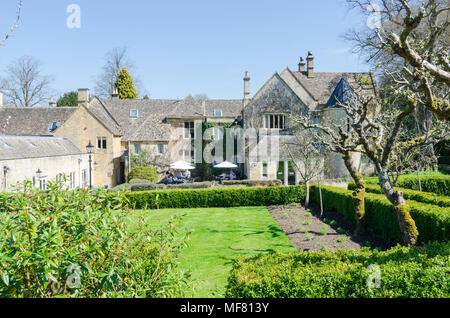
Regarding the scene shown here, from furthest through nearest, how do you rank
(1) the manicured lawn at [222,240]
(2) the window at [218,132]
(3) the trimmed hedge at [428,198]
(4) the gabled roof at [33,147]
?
(2) the window at [218,132]
(4) the gabled roof at [33,147]
(3) the trimmed hedge at [428,198]
(1) the manicured lawn at [222,240]

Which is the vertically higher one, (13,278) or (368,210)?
(13,278)

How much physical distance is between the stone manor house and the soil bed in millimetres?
13354

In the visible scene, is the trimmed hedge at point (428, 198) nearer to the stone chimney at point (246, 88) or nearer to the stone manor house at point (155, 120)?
the stone manor house at point (155, 120)

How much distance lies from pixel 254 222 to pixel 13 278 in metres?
14.6

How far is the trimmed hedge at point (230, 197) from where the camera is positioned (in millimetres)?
23625

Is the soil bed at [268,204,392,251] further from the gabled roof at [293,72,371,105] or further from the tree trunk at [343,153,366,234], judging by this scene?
the gabled roof at [293,72,371,105]

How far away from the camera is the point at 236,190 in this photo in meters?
23.8

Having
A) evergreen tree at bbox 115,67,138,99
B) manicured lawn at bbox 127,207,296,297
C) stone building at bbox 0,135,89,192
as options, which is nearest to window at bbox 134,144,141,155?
stone building at bbox 0,135,89,192

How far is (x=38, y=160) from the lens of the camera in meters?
26.5

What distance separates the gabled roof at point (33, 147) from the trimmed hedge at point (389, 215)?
2213cm

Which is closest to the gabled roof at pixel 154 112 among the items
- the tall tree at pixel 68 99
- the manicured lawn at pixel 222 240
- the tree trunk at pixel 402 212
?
the manicured lawn at pixel 222 240

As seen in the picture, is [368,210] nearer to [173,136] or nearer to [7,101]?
[173,136]

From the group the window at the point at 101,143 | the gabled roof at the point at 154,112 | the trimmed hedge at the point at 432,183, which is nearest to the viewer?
the trimmed hedge at the point at 432,183
